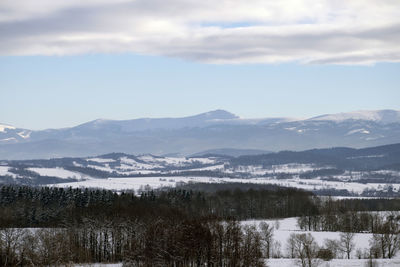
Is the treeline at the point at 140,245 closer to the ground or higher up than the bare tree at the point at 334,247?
higher up

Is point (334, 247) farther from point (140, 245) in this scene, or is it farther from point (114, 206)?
point (114, 206)

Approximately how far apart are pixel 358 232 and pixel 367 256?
34.6 m

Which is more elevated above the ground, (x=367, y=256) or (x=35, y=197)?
(x=35, y=197)

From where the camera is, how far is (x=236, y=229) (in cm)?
10231

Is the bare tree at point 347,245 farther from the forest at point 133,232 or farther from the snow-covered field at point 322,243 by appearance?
the forest at point 133,232

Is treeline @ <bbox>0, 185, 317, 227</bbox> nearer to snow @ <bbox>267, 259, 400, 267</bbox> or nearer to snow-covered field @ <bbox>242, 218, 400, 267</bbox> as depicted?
snow-covered field @ <bbox>242, 218, 400, 267</bbox>

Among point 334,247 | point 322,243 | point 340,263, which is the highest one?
point 334,247

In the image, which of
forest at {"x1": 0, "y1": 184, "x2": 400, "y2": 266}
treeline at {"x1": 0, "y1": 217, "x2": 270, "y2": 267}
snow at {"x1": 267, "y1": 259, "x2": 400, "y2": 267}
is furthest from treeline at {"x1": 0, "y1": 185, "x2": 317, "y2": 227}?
snow at {"x1": 267, "y1": 259, "x2": 400, "y2": 267}

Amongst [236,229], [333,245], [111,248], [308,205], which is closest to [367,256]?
[333,245]

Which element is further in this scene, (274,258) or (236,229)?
(274,258)

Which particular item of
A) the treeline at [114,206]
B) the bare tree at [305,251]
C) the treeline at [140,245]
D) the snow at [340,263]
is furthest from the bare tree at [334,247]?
the treeline at [114,206]

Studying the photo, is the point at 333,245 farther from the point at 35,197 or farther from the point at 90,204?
the point at 35,197

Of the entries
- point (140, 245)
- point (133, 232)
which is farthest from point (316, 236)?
point (140, 245)

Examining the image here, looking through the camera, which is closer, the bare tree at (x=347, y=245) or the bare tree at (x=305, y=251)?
the bare tree at (x=305, y=251)
